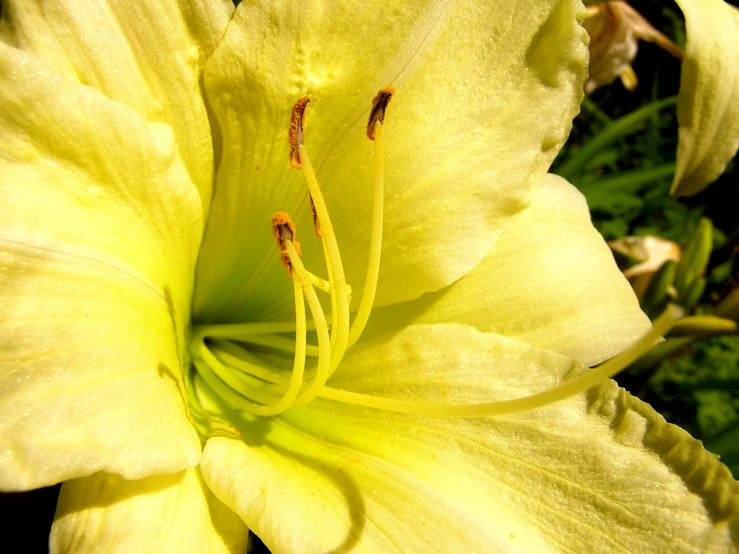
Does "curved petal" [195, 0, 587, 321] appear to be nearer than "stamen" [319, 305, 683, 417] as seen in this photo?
No

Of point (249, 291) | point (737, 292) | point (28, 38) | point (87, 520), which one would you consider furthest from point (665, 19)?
point (87, 520)

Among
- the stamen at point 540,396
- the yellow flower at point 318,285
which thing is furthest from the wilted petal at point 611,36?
the stamen at point 540,396

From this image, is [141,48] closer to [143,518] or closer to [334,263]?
[334,263]

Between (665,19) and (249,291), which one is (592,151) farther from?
(665,19)

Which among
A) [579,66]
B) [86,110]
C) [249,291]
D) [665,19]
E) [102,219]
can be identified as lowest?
[249,291]

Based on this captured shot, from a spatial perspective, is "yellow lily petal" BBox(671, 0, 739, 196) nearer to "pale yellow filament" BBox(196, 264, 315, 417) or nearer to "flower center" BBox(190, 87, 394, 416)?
"flower center" BBox(190, 87, 394, 416)

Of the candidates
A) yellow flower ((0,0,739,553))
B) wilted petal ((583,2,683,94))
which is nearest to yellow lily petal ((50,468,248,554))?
yellow flower ((0,0,739,553))
